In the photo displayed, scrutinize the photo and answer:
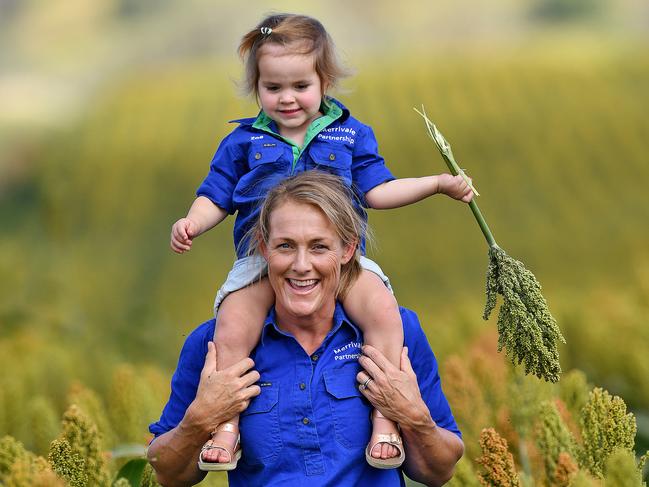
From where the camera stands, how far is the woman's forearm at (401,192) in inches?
154

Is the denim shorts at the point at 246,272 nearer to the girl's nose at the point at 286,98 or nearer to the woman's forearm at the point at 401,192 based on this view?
the woman's forearm at the point at 401,192

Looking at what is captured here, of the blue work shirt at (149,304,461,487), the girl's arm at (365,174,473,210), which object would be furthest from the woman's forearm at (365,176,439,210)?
the blue work shirt at (149,304,461,487)

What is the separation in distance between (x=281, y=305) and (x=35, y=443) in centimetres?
234

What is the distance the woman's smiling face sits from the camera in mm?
3781

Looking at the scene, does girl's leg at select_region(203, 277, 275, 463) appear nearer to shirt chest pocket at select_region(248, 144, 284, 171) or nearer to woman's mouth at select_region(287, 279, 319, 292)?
woman's mouth at select_region(287, 279, 319, 292)

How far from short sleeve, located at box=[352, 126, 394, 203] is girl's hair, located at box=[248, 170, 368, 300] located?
0.14 meters

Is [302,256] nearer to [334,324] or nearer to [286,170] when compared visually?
[334,324]

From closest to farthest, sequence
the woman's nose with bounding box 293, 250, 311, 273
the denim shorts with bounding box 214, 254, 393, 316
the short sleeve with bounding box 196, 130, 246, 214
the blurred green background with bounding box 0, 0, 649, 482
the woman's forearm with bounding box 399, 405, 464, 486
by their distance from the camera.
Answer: the woman's nose with bounding box 293, 250, 311, 273, the woman's forearm with bounding box 399, 405, 464, 486, the denim shorts with bounding box 214, 254, 393, 316, the short sleeve with bounding box 196, 130, 246, 214, the blurred green background with bounding box 0, 0, 649, 482

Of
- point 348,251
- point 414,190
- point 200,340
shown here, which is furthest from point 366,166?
point 200,340

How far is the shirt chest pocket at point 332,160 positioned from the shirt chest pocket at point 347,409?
555 mm

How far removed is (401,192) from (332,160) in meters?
0.22

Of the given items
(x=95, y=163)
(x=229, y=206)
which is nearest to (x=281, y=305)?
(x=229, y=206)

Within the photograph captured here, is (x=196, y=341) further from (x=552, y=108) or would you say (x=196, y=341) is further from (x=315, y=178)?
(x=552, y=108)

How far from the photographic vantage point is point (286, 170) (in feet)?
13.4
